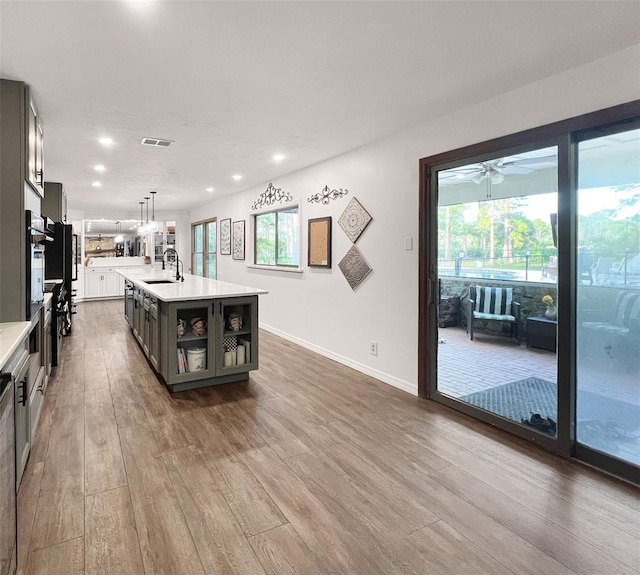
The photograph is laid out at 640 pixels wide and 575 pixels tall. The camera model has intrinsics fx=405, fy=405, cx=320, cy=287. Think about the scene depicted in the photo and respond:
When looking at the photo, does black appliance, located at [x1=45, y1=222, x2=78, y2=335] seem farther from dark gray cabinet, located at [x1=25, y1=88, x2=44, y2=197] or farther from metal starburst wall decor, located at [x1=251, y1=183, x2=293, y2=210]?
→ metal starburst wall decor, located at [x1=251, y1=183, x2=293, y2=210]

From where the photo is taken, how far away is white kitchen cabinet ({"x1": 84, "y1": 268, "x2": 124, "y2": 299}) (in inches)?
396

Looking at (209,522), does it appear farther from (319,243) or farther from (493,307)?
(319,243)

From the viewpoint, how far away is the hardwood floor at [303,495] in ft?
5.52

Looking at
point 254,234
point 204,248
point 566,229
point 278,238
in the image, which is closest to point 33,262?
point 566,229

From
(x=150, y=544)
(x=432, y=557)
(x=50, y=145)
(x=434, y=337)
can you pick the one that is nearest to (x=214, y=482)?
(x=150, y=544)

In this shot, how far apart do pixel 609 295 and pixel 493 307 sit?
80 cm

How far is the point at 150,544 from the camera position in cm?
175

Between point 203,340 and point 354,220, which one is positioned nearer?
point 203,340

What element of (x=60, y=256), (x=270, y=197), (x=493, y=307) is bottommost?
(x=493, y=307)

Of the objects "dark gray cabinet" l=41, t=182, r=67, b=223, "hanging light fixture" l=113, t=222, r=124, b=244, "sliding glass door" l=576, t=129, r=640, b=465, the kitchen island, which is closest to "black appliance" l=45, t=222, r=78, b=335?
"dark gray cabinet" l=41, t=182, r=67, b=223

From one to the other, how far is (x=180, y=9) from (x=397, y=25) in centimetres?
104

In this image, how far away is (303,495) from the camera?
212 centimetres

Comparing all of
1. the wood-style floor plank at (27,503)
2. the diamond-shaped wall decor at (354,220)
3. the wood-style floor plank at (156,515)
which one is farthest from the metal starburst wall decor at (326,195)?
the wood-style floor plank at (27,503)

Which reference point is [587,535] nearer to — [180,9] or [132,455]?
[132,455]
